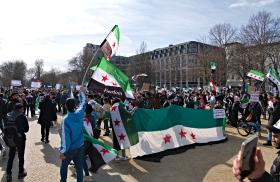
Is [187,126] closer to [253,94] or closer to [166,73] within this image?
[253,94]

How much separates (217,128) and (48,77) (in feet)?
336

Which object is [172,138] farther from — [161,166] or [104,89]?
[104,89]

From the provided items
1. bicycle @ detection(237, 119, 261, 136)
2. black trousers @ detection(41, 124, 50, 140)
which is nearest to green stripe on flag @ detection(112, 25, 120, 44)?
black trousers @ detection(41, 124, 50, 140)

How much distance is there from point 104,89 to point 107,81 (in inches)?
9.1

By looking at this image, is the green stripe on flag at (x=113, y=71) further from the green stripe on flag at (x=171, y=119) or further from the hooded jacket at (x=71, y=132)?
the hooded jacket at (x=71, y=132)

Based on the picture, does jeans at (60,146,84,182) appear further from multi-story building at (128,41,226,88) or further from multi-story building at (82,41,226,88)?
multi-story building at (128,41,226,88)

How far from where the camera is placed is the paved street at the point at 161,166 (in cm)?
757

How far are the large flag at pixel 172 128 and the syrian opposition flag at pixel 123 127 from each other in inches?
7.8

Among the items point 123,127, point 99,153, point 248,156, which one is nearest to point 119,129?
point 123,127

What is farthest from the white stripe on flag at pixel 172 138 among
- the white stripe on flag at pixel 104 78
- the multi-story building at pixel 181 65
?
the multi-story building at pixel 181 65

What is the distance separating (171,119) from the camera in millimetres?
10703

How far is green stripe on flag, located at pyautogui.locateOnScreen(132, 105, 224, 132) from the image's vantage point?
32.0 ft

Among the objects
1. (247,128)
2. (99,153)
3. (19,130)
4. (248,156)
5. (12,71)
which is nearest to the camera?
(248,156)

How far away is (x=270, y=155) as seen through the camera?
32.2ft
